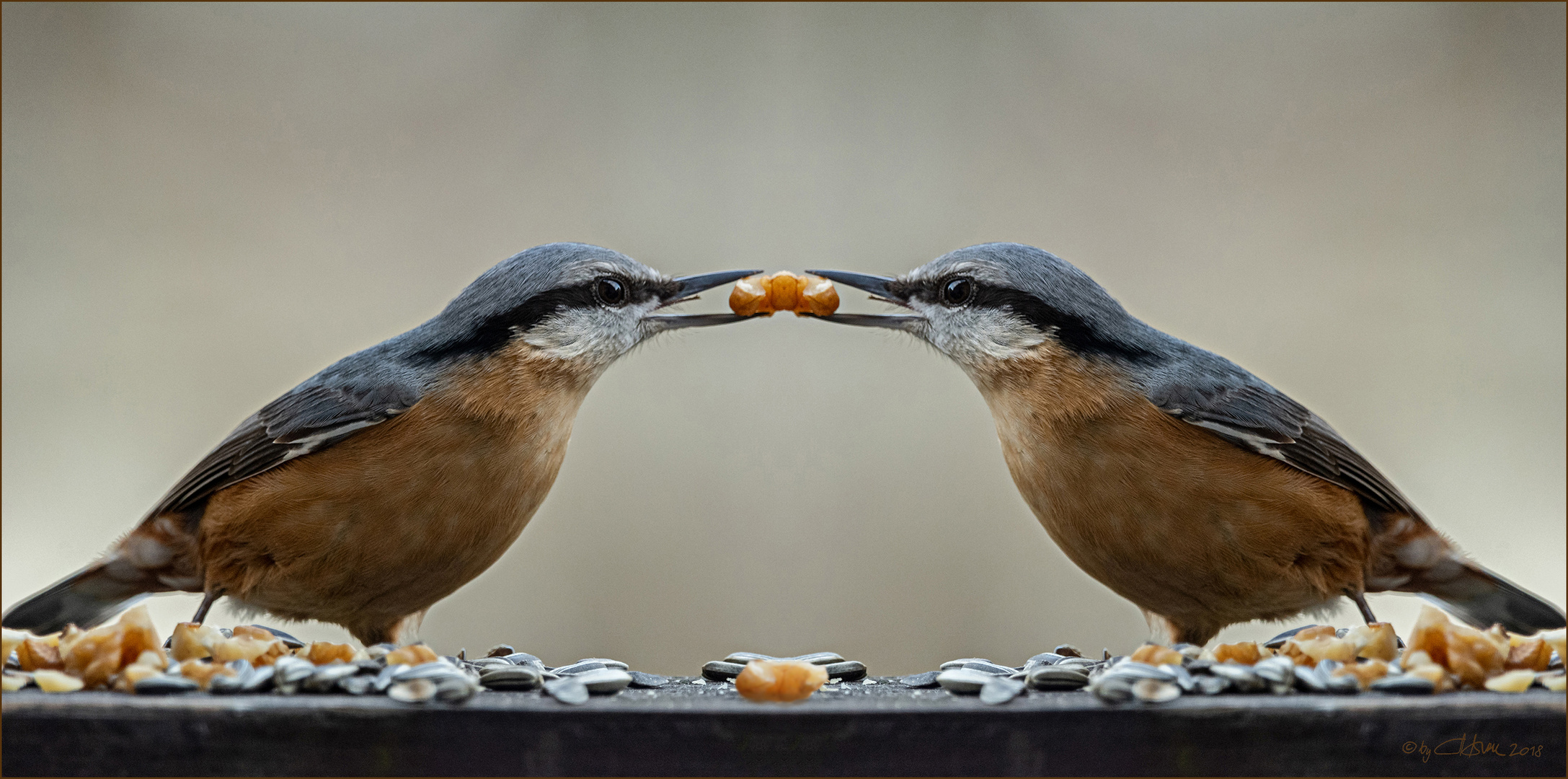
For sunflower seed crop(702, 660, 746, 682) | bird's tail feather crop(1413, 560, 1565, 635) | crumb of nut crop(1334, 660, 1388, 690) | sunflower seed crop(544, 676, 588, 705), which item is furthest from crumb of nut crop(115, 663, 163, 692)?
bird's tail feather crop(1413, 560, 1565, 635)

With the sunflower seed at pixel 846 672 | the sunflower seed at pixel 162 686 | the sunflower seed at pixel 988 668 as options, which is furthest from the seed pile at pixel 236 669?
the sunflower seed at pixel 988 668

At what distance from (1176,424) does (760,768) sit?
1200 mm

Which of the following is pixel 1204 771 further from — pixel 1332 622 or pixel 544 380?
pixel 544 380

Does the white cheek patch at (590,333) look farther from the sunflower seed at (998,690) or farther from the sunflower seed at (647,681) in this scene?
the sunflower seed at (998,690)

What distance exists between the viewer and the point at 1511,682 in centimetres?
168

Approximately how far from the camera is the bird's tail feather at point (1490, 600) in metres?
2.31

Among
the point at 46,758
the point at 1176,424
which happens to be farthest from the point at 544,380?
the point at 1176,424

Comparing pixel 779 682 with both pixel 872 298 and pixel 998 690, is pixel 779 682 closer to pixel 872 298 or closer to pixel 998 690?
pixel 998 690

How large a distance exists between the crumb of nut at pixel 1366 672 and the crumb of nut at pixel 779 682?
837mm

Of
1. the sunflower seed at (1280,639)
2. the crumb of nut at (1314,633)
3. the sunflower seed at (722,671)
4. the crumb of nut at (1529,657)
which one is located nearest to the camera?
the crumb of nut at (1529,657)

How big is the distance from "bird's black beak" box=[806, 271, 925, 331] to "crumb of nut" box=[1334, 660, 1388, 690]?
116 centimetres

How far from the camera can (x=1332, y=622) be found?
2559 millimetres

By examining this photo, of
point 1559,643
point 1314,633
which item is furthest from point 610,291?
point 1559,643

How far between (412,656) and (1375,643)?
5.35 feet
